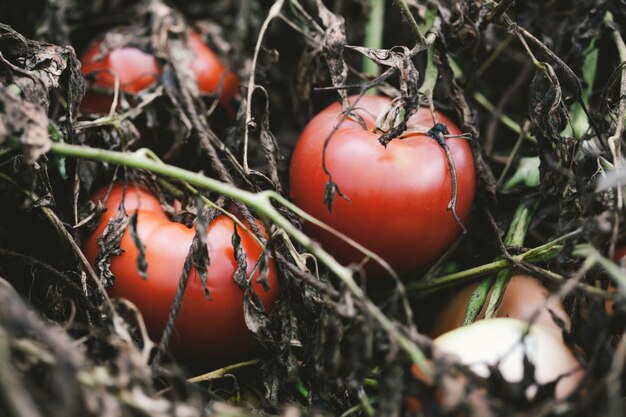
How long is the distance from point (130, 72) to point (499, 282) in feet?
2.31

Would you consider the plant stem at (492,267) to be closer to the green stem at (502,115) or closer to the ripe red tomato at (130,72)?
the green stem at (502,115)

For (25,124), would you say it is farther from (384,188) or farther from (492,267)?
(492,267)

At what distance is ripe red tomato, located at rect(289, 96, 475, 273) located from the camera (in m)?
0.78

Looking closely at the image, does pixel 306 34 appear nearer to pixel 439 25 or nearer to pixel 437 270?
pixel 439 25

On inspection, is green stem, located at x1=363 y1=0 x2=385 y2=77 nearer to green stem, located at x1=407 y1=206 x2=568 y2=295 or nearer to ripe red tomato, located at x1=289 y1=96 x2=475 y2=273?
ripe red tomato, located at x1=289 y1=96 x2=475 y2=273

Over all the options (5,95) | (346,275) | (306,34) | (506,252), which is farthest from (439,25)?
(5,95)

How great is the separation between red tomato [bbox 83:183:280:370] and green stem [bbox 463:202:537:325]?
0.28 metres

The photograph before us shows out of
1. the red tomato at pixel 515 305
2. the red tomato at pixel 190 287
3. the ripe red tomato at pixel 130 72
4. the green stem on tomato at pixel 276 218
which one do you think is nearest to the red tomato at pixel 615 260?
the red tomato at pixel 515 305

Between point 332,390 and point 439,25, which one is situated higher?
point 439,25

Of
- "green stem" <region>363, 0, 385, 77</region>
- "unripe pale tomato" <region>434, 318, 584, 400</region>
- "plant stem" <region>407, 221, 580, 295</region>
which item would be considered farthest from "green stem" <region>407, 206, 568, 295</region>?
"green stem" <region>363, 0, 385, 77</region>

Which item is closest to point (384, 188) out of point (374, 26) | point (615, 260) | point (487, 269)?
point (487, 269)

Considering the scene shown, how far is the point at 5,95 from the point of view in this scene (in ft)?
2.05

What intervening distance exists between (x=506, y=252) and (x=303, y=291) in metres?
0.28

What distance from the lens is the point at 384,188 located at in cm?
78
